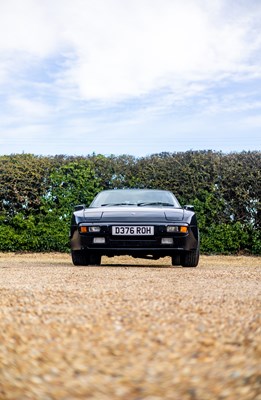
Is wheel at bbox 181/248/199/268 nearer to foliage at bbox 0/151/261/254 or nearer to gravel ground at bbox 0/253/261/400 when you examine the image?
foliage at bbox 0/151/261/254

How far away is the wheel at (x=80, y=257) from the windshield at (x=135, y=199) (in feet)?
3.19

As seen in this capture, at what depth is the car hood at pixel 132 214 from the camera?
9.67 meters

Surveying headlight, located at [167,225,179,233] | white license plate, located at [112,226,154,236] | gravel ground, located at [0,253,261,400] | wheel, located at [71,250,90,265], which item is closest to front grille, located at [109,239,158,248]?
white license plate, located at [112,226,154,236]

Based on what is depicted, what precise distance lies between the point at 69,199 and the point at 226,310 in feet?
39.2

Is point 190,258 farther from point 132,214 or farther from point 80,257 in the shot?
point 80,257

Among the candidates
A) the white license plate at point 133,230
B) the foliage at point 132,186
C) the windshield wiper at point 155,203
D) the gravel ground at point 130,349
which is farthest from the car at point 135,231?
the foliage at point 132,186

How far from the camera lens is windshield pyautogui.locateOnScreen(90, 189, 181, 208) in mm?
10680

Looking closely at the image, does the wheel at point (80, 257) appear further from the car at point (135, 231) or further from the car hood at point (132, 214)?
the car hood at point (132, 214)

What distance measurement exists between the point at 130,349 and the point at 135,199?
7.78 meters

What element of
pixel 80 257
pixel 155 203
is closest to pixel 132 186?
pixel 155 203

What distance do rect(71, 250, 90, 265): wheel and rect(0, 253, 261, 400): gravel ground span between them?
5.39m

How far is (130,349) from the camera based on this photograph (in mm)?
3090

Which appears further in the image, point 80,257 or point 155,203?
point 155,203

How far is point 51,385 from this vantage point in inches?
109
